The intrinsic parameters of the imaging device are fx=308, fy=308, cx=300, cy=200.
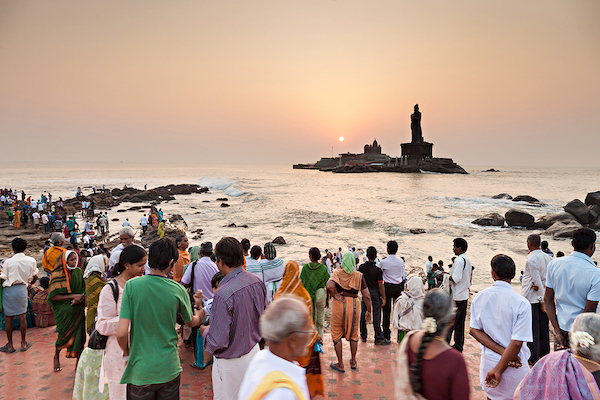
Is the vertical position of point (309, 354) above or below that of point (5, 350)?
above

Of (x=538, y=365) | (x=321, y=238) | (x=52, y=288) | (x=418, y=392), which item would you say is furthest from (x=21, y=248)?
(x=321, y=238)

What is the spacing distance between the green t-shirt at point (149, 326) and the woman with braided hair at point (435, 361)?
1773 millimetres

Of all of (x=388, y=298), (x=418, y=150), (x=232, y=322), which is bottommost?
(x=388, y=298)

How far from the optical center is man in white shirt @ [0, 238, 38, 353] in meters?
4.82

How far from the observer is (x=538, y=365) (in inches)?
82.9

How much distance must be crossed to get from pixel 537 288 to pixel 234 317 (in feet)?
14.6

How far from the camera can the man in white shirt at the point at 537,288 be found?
450 cm

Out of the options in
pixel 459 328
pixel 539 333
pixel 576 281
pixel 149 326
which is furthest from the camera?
pixel 459 328

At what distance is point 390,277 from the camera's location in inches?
228

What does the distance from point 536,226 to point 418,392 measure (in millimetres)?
29187

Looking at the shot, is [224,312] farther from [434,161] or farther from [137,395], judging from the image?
[434,161]

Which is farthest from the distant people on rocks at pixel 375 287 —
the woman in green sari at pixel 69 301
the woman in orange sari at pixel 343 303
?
the woman in green sari at pixel 69 301

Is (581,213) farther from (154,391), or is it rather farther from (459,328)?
(154,391)

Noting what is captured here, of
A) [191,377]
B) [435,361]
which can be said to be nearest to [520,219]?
[191,377]
